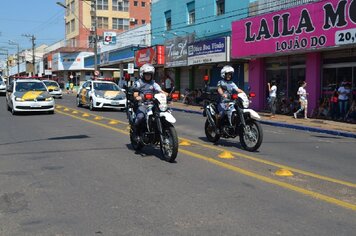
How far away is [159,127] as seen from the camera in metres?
8.42

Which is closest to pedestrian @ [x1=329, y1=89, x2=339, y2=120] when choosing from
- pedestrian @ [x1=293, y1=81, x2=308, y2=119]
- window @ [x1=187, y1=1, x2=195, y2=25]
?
pedestrian @ [x1=293, y1=81, x2=308, y2=119]

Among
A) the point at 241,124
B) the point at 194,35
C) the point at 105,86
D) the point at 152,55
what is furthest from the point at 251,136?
the point at 152,55

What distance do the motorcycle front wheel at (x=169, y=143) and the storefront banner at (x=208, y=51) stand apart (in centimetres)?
1693

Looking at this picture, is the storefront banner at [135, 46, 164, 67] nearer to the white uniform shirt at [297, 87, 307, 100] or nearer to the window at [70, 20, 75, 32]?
the white uniform shirt at [297, 87, 307, 100]

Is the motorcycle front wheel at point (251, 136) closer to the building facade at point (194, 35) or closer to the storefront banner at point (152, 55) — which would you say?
the building facade at point (194, 35)

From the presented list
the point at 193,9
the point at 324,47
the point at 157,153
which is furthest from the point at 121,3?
the point at 157,153

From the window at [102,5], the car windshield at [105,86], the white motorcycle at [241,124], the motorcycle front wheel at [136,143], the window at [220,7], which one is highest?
the window at [102,5]

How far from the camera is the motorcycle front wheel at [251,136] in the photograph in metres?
9.59

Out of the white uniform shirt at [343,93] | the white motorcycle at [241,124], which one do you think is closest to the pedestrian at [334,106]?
the white uniform shirt at [343,93]

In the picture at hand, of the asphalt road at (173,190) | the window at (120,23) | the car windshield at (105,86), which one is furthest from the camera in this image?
the window at (120,23)

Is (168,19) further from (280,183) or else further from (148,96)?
(280,183)

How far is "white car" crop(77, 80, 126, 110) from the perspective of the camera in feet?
72.0

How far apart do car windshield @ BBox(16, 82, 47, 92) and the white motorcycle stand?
11927 millimetres

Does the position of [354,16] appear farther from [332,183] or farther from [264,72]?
[332,183]
